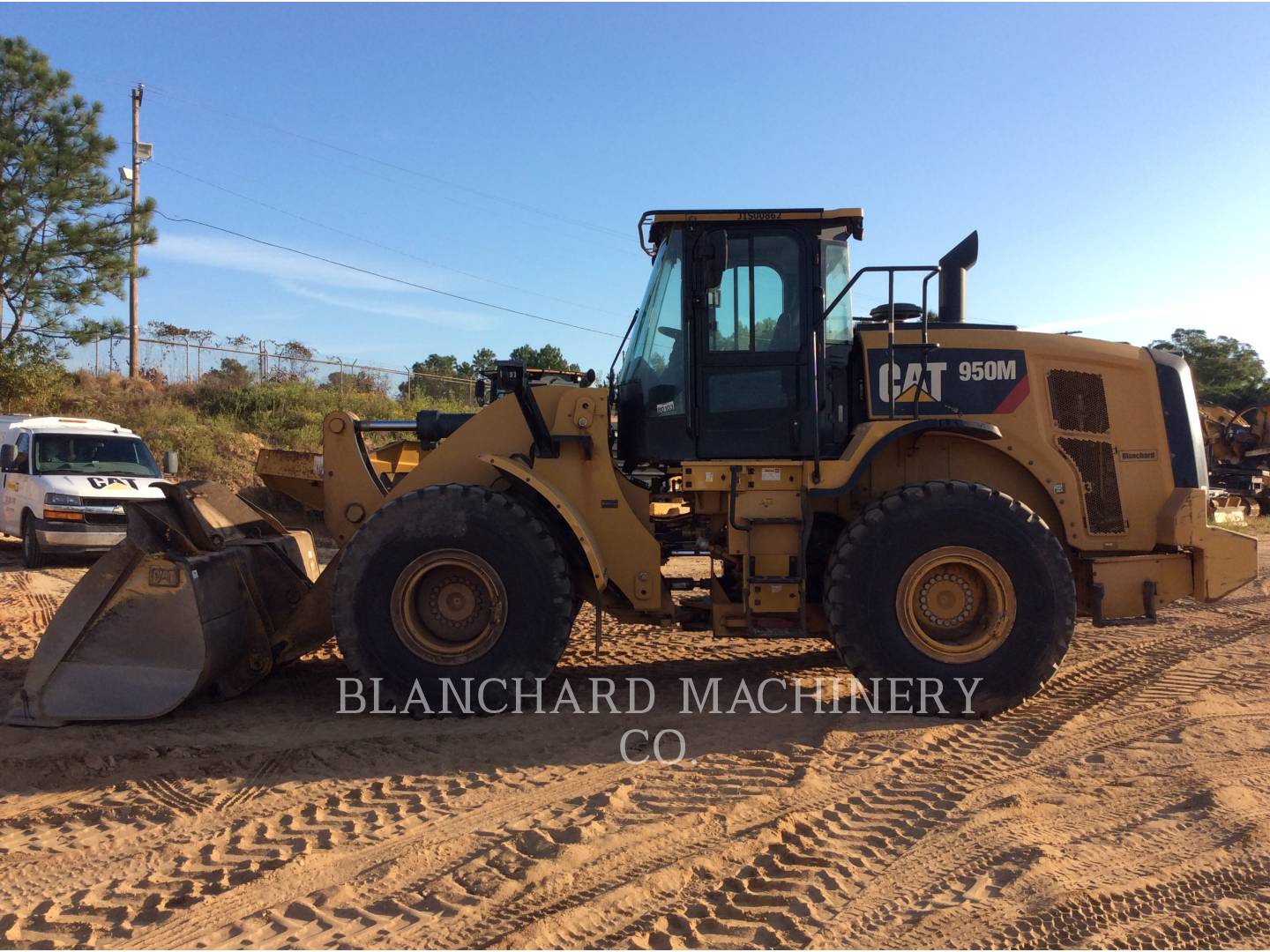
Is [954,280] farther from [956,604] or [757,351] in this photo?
[956,604]

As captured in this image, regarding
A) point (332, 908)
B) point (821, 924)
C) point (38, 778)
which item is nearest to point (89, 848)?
point (38, 778)

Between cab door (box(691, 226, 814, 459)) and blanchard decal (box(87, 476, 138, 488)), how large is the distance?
30.6 ft

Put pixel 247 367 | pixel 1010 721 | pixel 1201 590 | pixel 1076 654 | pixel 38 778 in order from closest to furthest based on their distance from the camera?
pixel 38 778
pixel 1010 721
pixel 1201 590
pixel 1076 654
pixel 247 367

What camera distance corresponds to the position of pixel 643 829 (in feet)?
11.7

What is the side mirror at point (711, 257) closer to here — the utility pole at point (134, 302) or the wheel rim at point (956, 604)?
the wheel rim at point (956, 604)

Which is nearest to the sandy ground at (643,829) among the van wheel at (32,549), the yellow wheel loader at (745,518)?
the yellow wheel loader at (745,518)

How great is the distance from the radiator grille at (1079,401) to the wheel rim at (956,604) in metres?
1.13

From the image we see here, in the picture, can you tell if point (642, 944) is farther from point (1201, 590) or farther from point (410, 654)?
point (1201, 590)

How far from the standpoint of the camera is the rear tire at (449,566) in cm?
499

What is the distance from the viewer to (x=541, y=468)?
5.38 m

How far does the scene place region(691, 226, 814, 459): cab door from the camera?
17.3ft

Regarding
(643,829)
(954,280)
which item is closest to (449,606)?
(643,829)

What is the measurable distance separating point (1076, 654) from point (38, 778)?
643 cm

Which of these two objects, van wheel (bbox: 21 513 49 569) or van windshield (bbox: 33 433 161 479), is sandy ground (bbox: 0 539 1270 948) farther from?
van windshield (bbox: 33 433 161 479)
